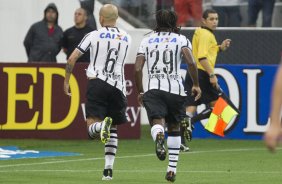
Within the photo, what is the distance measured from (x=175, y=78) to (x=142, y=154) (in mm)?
4331

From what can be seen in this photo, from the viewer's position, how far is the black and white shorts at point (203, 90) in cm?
1571

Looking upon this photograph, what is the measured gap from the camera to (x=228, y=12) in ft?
69.6

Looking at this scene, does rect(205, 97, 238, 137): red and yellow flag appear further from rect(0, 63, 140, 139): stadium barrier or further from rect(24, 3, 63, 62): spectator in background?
rect(24, 3, 63, 62): spectator in background

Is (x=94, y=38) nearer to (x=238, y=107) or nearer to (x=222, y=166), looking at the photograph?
(x=222, y=166)

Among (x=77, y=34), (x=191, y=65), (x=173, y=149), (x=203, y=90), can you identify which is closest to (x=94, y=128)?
(x=173, y=149)

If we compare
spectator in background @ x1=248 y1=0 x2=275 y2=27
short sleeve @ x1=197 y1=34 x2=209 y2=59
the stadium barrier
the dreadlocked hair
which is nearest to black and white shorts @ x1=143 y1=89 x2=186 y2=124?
the dreadlocked hair

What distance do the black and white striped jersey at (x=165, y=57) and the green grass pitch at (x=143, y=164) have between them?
1077 mm

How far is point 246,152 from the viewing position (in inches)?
611

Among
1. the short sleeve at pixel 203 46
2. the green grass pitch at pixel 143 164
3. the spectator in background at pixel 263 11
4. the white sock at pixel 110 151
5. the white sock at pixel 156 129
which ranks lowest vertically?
the green grass pitch at pixel 143 164

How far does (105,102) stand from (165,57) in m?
0.94

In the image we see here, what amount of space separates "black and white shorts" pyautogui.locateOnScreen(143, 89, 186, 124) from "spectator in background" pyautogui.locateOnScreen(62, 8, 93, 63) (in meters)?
7.93

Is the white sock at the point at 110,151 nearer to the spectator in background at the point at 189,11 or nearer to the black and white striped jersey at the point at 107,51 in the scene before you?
the black and white striped jersey at the point at 107,51

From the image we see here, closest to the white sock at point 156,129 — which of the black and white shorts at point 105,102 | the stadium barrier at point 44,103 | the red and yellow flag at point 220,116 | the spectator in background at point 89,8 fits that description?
the black and white shorts at point 105,102

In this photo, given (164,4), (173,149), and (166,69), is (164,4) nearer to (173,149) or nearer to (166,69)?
(166,69)
